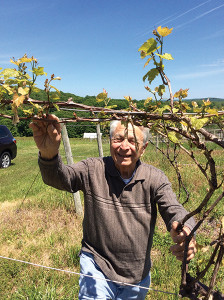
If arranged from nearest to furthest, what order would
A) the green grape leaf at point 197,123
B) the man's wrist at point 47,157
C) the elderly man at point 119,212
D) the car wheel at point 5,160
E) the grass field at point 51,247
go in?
the green grape leaf at point 197,123
the man's wrist at point 47,157
the elderly man at point 119,212
the grass field at point 51,247
the car wheel at point 5,160

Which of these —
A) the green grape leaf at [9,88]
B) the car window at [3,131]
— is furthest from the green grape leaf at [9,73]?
the car window at [3,131]

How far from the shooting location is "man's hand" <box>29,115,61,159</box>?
4.32 ft

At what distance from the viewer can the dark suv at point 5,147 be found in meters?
9.59

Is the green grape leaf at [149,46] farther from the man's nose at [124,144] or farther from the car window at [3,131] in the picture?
the car window at [3,131]

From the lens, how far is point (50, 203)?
459 cm

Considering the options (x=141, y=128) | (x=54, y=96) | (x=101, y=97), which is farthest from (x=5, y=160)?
(x=54, y=96)

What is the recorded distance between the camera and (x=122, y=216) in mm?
1760

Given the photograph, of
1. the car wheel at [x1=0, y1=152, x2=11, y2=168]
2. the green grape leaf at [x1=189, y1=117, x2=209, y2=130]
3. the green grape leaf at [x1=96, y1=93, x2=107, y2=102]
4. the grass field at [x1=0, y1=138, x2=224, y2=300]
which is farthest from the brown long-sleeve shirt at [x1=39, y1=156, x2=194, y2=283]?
the car wheel at [x1=0, y1=152, x2=11, y2=168]

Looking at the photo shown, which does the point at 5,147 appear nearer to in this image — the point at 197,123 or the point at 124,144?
the point at 124,144

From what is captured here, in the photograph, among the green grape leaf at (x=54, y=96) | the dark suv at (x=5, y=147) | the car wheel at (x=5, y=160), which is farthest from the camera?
the car wheel at (x=5, y=160)

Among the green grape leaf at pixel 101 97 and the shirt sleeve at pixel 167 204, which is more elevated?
the green grape leaf at pixel 101 97

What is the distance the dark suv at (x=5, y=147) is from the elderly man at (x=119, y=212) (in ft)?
28.1

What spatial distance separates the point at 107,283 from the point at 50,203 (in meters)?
3.04

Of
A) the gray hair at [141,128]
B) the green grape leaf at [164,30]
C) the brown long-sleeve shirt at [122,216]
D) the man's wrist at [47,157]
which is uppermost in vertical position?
the green grape leaf at [164,30]
